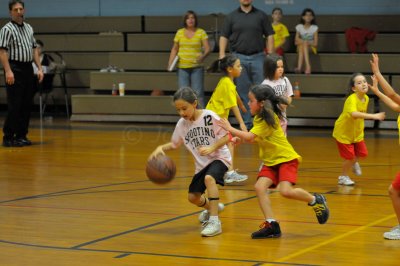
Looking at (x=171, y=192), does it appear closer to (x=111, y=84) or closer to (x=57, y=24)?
(x=111, y=84)

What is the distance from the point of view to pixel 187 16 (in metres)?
14.5

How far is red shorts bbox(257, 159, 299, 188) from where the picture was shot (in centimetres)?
678

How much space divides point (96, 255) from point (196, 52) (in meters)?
8.85

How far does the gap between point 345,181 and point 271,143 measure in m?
2.51

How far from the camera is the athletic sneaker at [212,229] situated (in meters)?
6.60

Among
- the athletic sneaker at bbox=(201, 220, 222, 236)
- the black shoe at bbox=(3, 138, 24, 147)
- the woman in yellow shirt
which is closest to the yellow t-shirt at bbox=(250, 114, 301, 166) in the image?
the woman in yellow shirt

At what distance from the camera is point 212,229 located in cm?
662

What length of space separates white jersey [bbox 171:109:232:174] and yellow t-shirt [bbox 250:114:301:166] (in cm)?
32

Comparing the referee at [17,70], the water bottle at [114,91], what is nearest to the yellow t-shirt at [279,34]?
the water bottle at [114,91]

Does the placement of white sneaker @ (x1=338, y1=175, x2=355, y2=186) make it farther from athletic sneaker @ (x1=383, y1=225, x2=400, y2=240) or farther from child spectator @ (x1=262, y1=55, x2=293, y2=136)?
athletic sneaker @ (x1=383, y1=225, x2=400, y2=240)

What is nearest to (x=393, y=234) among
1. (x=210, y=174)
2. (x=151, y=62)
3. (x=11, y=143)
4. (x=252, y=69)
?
(x=210, y=174)

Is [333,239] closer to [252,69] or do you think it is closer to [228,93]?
[228,93]

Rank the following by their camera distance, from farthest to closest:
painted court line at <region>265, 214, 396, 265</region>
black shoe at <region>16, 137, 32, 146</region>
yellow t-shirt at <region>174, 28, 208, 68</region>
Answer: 1. yellow t-shirt at <region>174, 28, 208, 68</region>
2. black shoe at <region>16, 137, 32, 146</region>
3. painted court line at <region>265, 214, 396, 265</region>

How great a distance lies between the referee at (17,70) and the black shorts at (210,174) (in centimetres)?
595
